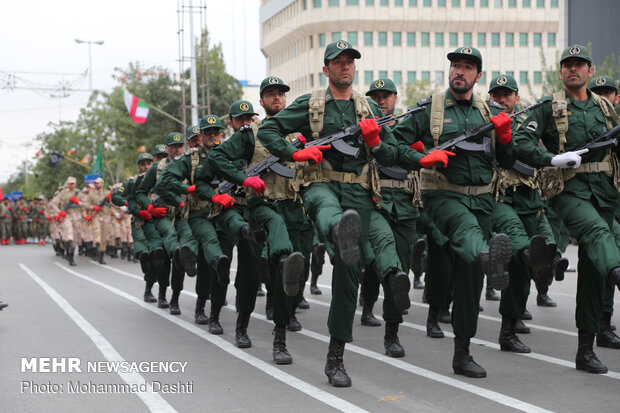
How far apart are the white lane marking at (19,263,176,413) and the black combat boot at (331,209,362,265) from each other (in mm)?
1544

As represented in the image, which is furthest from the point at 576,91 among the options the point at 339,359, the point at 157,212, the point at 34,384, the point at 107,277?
the point at 107,277

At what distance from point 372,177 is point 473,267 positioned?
3.47 ft

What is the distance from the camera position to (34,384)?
6.68 metres

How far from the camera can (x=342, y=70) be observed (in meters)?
6.93

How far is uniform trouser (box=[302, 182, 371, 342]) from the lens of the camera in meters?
6.38

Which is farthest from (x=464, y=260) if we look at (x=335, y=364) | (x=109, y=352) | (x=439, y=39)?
(x=439, y=39)

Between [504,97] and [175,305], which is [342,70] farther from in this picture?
[175,305]

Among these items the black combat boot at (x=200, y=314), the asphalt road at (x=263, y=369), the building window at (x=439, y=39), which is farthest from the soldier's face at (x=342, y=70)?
the building window at (x=439, y=39)

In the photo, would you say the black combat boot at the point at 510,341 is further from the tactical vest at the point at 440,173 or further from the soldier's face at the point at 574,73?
the soldier's face at the point at 574,73

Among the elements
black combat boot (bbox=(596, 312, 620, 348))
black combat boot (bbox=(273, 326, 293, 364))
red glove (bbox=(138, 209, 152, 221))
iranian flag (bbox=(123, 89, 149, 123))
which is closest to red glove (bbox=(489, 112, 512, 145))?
black combat boot (bbox=(596, 312, 620, 348))

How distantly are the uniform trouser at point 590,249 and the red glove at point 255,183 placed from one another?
257cm

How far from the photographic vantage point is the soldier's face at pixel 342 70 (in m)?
6.91

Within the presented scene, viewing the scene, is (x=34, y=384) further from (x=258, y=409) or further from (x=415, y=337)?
(x=415, y=337)

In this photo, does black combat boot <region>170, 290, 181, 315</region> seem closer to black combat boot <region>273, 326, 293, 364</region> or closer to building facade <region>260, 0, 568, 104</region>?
black combat boot <region>273, 326, 293, 364</region>
